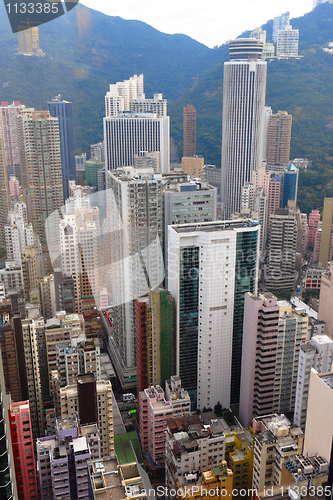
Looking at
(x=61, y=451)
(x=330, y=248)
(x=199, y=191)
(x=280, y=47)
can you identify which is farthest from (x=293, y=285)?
(x=280, y=47)

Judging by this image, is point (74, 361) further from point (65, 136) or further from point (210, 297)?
point (65, 136)

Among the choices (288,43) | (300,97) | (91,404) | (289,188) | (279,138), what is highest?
(288,43)

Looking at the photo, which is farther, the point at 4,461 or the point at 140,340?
the point at 140,340

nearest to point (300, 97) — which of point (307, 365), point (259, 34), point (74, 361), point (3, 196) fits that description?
point (259, 34)

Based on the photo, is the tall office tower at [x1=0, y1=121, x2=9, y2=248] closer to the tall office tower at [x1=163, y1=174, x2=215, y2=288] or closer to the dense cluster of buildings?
the dense cluster of buildings

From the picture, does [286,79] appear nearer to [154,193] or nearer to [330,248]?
[330,248]

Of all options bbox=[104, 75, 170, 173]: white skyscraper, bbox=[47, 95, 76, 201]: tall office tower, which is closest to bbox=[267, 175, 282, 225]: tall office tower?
bbox=[104, 75, 170, 173]: white skyscraper
